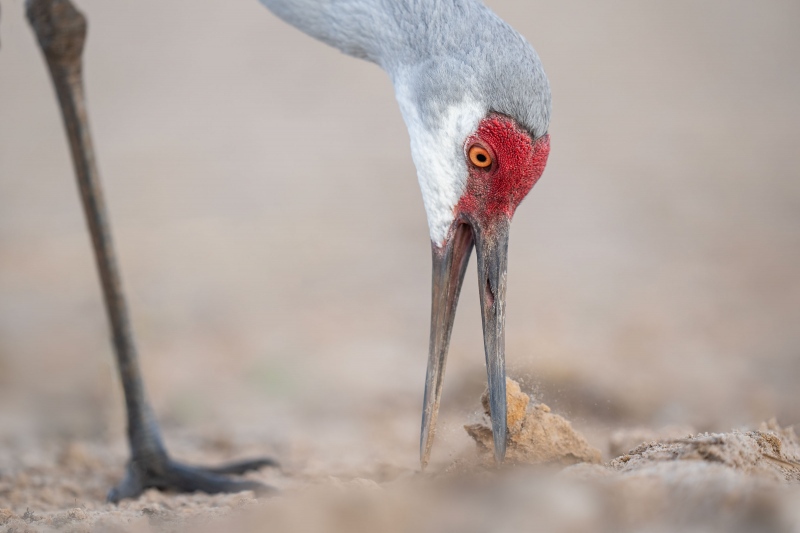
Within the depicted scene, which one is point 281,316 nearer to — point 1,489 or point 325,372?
point 325,372

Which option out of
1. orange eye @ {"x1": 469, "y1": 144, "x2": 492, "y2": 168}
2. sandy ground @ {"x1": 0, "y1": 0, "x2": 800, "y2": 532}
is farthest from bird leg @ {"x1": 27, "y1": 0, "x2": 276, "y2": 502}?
orange eye @ {"x1": 469, "y1": 144, "x2": 492, "y2": 168}

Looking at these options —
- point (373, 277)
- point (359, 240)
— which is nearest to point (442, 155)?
point (373, 277)

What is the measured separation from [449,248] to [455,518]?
1170 millimetres

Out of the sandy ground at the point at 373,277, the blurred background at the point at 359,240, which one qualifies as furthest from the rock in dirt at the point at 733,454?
the blurred background at the point at 359,240

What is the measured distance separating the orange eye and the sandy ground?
686 millimetres

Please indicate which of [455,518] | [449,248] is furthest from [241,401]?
[455,518]

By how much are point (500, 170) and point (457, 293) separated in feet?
1.40

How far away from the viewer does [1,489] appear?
327cm

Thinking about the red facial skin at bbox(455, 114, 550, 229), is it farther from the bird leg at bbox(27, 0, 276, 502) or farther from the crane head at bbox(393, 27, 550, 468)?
the bird leg at bbox(27, 0, 276, 502)

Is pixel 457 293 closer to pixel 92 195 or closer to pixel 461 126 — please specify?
pixel 461 126

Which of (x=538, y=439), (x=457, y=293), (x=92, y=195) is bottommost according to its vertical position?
(x=538, y=439)

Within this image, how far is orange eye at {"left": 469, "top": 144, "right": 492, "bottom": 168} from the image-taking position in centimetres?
272

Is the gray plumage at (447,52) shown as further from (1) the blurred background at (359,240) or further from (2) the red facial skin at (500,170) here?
(1) the blurred background at (359,240)

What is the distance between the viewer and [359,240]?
6828 mm
